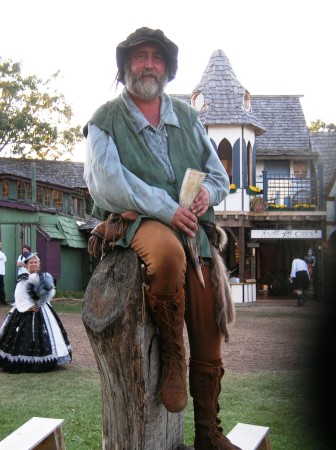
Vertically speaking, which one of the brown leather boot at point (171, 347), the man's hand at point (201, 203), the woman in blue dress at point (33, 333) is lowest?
the woman in blue dress at point (33, 333)

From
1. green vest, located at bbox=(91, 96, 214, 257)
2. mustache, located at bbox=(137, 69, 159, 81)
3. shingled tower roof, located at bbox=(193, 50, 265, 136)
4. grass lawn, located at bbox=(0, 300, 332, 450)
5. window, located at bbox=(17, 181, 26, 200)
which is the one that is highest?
shingled tower roof, located at bbox=(193, 50, 265, 136)

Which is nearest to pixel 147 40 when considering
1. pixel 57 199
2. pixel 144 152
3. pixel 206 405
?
pixel 144 152

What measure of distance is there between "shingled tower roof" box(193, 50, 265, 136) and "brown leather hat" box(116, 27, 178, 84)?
17.7 meters

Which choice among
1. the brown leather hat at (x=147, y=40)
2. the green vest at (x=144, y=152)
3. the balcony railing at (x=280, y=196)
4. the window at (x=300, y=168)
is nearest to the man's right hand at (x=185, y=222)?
the green vest at (x=144, y=152)

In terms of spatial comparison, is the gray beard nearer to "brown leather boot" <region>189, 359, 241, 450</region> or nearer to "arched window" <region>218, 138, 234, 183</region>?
"brown leather boot" <region>189, 359, 241, 450</region>

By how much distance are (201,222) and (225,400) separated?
431 cm

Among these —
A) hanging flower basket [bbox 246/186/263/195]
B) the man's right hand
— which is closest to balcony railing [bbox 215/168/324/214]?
hanging flower basket [bbox 246/186/263/195]

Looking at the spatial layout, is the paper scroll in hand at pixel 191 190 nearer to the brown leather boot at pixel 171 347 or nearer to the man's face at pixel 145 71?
the brown leather boot at pixel 171 347

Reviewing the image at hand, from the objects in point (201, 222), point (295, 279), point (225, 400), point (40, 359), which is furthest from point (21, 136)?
point (201, 222)

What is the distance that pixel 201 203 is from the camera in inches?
110

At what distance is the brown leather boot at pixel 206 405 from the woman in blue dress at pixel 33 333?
603 cm

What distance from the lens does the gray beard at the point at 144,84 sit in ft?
9.38

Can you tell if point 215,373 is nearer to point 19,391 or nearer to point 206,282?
point 206,282

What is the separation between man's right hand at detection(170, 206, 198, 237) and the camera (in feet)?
8.85
